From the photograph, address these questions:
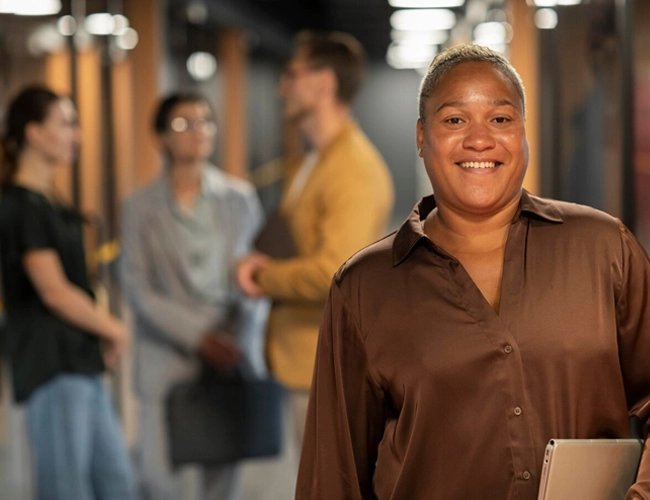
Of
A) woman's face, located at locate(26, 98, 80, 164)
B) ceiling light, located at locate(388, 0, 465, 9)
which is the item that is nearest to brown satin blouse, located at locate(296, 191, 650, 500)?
woman's face, located at locate(26, 98, 80, 164)

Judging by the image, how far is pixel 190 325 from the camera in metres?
3.89

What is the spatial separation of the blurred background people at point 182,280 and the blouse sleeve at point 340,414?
2.13m

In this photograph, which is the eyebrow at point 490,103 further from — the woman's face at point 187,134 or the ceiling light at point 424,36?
the ceiling light at point 424,36

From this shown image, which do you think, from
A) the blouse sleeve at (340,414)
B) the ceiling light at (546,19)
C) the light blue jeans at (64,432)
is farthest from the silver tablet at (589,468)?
the ceiling light at (546,19)

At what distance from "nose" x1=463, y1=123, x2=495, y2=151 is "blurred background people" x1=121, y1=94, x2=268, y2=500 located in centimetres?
237

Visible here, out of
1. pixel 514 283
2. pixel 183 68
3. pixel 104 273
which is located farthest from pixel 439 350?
pixel 183 68

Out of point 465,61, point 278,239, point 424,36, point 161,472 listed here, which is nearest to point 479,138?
point 465,61

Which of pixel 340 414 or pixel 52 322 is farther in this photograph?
pixel 52 322

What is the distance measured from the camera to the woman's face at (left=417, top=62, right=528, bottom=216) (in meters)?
1.65

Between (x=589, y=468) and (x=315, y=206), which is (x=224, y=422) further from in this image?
(x=589, y=468)

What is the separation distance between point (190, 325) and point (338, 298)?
7.28 feet

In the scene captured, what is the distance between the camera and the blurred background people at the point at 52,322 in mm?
3473

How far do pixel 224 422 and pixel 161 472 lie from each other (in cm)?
36

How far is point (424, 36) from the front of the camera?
46.1 ft
